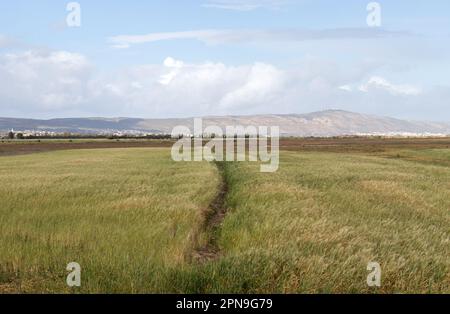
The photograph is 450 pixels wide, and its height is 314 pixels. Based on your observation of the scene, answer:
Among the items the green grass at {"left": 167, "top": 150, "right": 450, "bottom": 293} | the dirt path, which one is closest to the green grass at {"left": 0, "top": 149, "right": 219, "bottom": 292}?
the dirt path

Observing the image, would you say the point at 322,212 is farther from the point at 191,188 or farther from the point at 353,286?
the point at 191,188

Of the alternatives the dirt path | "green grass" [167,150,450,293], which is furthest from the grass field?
the dirt path

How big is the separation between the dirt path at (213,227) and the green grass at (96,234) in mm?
346

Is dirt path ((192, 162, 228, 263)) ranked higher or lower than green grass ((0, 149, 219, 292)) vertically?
lower

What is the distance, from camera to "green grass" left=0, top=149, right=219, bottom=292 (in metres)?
8.30

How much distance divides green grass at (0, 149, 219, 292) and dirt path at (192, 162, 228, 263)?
346 mm

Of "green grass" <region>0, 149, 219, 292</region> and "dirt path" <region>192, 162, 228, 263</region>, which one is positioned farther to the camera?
"dirt path" <region>192, 162, 228, 263</region>

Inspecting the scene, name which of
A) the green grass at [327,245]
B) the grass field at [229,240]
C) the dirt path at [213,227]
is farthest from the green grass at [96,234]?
the green grass at [327,245]

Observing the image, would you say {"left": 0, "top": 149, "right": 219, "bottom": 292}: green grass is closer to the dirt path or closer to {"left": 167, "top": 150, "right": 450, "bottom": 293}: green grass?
the dirt path

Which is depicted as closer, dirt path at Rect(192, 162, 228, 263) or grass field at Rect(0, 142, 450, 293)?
grass field at Rect(0, 142, 450, 293)

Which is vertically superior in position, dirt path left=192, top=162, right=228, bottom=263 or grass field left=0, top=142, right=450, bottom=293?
grass field left=0, top=142, right=450, bottom=293

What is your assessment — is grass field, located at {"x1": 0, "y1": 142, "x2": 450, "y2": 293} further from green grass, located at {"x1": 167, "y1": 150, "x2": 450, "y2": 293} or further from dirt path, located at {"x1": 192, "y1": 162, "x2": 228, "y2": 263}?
dirt path, located at {"x1": 192, "y1": 162, "x2": 228, "y2": 263}

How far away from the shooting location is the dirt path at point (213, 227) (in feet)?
36.0
